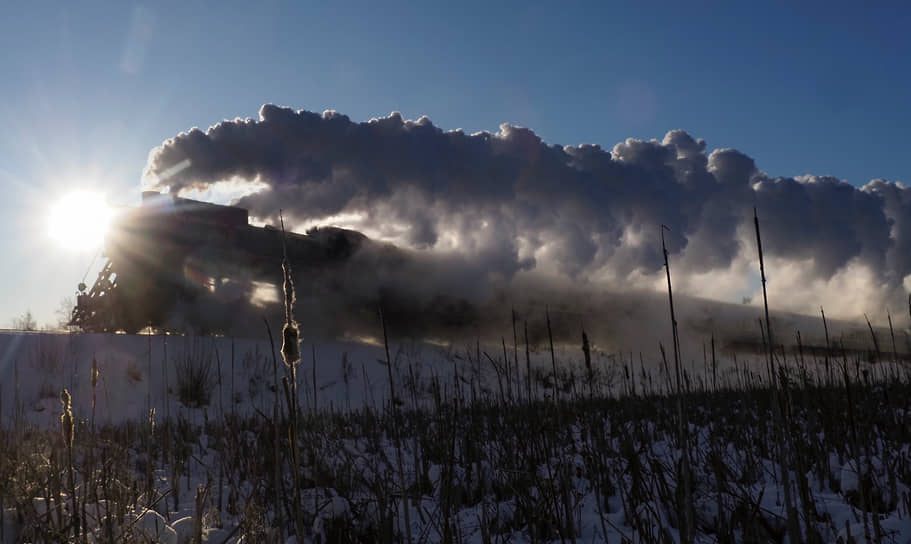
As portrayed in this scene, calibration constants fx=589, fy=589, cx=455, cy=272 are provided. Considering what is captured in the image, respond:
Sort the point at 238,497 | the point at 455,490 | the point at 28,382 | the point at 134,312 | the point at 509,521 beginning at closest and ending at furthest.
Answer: the point at 509,521, the point at 455,490, the point at 238,497, the point at 28,382, the point at 134,312

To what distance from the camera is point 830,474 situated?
3.87 metres

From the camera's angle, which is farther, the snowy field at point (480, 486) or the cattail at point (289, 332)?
the snowy field at point (480, 486)

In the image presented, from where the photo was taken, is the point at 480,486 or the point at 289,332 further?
the point at 480,486

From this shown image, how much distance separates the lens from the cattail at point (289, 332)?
1262 millimetres

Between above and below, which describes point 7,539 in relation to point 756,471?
above

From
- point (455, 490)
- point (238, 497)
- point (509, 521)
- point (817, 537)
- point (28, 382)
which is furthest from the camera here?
point (28, 382)

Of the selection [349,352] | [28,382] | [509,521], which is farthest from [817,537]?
[349,352]

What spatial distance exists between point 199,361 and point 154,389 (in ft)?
Answer: 8.05

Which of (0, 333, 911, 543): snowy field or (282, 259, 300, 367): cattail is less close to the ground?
(282, 259, 300, 367): cattail

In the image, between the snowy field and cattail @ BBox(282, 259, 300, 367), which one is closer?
cattail @ BBox(282, 259, 300, 367)

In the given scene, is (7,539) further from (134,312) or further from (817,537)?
(134,312)

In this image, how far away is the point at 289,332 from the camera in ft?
4.28

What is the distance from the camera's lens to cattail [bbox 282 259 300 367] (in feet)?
4.14

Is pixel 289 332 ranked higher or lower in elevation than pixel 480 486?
higher
